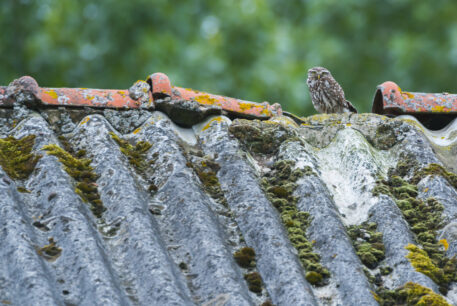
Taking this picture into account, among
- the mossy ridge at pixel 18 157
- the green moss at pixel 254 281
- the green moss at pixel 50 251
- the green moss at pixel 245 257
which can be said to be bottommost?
the green moss at pixel 254 281

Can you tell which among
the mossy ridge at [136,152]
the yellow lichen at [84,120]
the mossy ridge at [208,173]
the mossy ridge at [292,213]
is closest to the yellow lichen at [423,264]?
the mossy ridge at [292,213]

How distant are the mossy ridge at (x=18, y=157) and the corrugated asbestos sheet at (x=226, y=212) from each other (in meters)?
0.03

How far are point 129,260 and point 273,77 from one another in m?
11.2

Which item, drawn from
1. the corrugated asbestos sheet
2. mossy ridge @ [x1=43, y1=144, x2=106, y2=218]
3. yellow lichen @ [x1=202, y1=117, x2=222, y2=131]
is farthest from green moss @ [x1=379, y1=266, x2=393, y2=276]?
yellow lichen @ [x1=202, y1=117, x2=222, y2=131]

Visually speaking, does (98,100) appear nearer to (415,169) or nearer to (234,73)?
(415,169)

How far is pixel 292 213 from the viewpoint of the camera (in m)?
3.36

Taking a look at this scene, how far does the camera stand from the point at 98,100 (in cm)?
400

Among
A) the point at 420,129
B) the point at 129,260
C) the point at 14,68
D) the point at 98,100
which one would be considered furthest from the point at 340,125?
the point at 14,68

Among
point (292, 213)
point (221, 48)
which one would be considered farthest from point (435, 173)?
point (221, 48)

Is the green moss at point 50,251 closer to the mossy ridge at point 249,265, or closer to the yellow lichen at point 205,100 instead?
the mossy ridge at point 249,265

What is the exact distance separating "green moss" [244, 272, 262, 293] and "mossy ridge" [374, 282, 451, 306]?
412 mm

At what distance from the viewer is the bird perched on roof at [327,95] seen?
22.2 feet

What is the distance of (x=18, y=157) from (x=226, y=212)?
0.89 metres

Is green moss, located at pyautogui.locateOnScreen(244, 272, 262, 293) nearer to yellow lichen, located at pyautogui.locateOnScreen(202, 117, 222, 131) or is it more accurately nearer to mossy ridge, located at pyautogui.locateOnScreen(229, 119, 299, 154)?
mossy ridge, located at pyautogui.locateOnScreen(229, 119, 299, 154)
